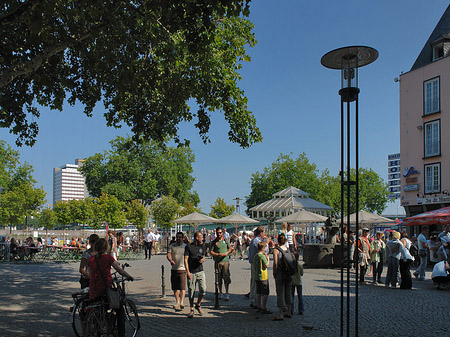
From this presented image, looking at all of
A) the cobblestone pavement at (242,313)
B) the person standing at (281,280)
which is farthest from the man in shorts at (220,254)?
the person standing at (281,280)

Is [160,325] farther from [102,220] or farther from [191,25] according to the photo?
[102,220]

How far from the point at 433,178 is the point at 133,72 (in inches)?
1058

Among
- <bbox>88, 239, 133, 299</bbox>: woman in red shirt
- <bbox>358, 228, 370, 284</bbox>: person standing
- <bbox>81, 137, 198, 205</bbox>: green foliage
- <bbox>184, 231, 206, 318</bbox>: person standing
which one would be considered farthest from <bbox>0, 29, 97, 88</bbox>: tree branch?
<bbox>81, 137, 198, 205</bbox>: green foliage

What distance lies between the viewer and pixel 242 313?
9273 millimetres

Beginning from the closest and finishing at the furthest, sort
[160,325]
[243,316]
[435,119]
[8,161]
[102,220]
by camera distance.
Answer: [160,325] → [243,316] → [435,119] → [102,220] → [8,161]

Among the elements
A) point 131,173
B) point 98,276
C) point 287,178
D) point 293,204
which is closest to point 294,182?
point 287,178

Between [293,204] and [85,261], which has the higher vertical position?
[293,204]

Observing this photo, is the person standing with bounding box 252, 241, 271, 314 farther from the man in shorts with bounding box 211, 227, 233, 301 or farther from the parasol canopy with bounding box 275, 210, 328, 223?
the parasol canopy with bounding box 275, 210, 328, 223

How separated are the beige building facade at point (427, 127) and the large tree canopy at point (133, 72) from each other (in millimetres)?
22119

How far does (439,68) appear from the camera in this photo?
105ft

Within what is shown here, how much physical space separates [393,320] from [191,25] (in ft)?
22.3

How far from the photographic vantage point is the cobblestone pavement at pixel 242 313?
7.66 m

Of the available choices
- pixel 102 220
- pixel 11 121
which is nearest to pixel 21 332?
pixel 11 121

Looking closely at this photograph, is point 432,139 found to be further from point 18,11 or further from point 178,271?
point 18,11
